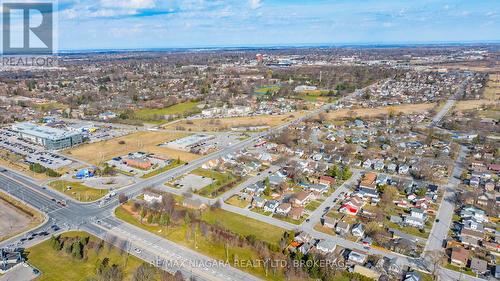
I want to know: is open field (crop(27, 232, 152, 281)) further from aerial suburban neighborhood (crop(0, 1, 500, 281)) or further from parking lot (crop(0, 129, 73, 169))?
parking lot (crop(0, 129, 73, 169))

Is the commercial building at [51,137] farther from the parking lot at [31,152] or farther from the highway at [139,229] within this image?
the highway at [139,229]

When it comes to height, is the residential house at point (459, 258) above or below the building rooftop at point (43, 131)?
below

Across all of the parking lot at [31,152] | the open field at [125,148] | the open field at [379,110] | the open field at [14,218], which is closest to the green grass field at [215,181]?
the open field at [125,148]

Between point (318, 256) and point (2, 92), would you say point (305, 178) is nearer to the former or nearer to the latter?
point (318, 256)

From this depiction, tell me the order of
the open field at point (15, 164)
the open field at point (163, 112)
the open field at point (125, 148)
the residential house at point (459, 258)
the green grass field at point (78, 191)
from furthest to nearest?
the open field at point (163, 112) → the open field at point (125, 148) → the open field at point (15, 164) → the green grass field at point (78, 191) → the residential house at point (459, 258)

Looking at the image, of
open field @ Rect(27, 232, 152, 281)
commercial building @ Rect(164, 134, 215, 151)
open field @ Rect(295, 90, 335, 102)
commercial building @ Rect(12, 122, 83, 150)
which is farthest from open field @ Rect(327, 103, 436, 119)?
open field @ Rect(27, 232, 152, 281)
